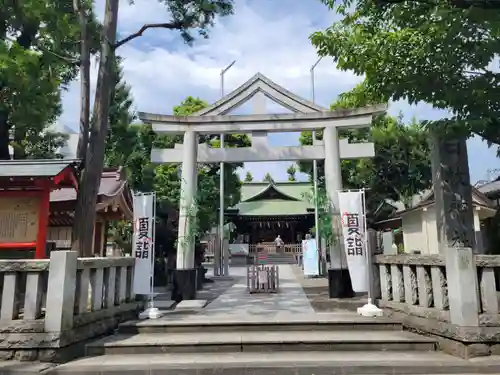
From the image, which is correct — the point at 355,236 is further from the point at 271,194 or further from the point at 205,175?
the point at 271,194

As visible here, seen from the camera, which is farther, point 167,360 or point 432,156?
point 432,156

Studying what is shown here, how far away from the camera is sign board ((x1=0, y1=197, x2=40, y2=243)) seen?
7.15m

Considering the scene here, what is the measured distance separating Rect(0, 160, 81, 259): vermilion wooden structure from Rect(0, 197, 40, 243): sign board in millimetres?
62

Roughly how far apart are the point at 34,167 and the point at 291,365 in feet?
19.5

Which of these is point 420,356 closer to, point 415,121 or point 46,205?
Answer: point 46,205

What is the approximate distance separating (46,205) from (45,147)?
9451 millimetres

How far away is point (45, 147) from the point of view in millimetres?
15406

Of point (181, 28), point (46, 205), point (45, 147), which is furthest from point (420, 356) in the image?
point (45, 147)

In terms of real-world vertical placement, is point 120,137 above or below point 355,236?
above

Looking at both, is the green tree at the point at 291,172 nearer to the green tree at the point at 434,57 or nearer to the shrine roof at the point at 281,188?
the shrine roof at the point at 281,188

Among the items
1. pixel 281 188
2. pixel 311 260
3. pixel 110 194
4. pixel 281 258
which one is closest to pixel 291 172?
pixel 281 188

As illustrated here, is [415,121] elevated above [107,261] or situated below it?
above

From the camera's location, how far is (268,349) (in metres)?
5.72

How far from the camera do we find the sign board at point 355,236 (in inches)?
308
